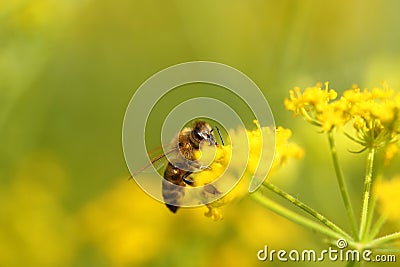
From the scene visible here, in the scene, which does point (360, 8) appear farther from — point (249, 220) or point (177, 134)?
point (177, 134)

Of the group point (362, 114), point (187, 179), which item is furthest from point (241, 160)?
point (362, 114)

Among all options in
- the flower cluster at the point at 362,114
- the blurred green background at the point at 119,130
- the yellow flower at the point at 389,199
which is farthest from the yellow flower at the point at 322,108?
the blurred green background at the point at 119,130

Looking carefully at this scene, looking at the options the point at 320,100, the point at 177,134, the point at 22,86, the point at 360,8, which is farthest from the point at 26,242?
the point at 360,8

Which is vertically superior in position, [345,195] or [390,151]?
[390,151]

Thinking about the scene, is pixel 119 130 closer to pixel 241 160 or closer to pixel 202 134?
pixel 202 134

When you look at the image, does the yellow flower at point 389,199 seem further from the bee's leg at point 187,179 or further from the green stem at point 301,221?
the bee's leg at point 187,179
